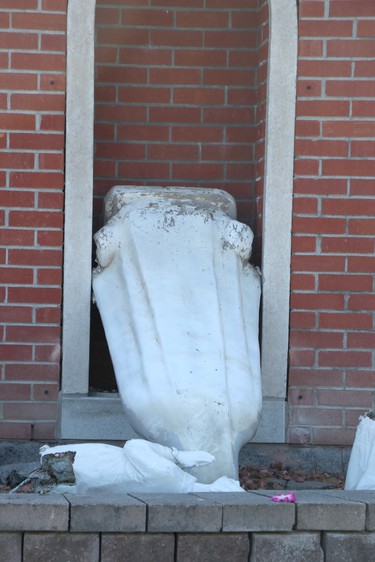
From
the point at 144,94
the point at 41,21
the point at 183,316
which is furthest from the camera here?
the point at 144,94

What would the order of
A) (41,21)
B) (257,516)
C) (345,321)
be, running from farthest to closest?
(345,321) < (41,21) < (257,516)

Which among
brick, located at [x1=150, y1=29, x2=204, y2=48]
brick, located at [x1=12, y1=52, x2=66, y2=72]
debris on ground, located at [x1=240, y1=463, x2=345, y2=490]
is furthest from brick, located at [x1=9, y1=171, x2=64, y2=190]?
debris on ground, located at [x1=240, y1=463, x2=345, y2=490]

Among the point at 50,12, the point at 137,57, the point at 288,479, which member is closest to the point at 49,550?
the point at 288,479

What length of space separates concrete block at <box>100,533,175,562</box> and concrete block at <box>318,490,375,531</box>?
28.1 inches

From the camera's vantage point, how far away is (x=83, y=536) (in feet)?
14.6

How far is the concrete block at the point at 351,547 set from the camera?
458 centimetres

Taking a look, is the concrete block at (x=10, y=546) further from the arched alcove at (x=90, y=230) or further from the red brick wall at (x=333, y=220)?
the red brick wall at (x=333, y=220)

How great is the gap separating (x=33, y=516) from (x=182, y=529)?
0.53 meters

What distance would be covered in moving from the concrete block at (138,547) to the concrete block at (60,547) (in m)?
0.04

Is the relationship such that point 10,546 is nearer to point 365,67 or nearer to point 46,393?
point 46,393

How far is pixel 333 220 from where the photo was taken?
669 cm

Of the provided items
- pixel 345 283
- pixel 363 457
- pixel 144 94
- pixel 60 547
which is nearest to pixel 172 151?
pixel 144 94

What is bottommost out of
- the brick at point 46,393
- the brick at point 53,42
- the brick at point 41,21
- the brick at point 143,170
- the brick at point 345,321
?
the brick at point 46,393

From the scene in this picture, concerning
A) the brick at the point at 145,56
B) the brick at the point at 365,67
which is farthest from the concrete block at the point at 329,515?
the brick at the point at 145,56
